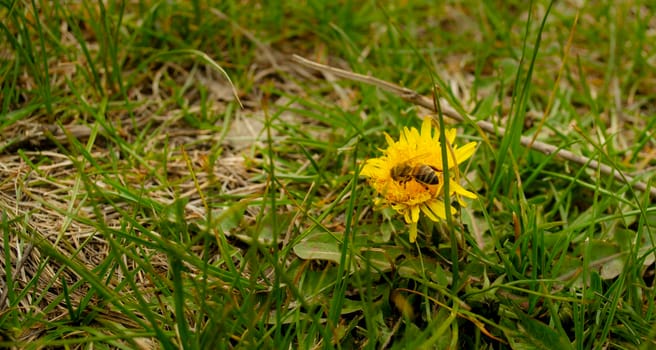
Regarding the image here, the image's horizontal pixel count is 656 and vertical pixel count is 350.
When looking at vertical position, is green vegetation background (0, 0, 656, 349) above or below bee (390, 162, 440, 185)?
below

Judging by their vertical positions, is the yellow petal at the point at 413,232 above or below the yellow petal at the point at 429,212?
below

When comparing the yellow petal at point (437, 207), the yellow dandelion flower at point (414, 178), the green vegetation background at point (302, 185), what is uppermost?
the yellow dandelion flower at point (414, 178)

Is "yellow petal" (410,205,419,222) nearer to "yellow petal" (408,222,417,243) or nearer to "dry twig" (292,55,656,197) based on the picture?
"yellow petal" (408,222,417,243)

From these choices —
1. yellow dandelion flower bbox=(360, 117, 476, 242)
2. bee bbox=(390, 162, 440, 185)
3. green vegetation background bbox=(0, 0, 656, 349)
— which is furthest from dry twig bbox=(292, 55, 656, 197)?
bee bbox=(390, 162, 440, 185)

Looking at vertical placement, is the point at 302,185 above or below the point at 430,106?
below

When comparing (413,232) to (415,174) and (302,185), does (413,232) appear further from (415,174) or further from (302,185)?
(302,185)


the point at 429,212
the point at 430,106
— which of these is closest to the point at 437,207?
the point at 429,212

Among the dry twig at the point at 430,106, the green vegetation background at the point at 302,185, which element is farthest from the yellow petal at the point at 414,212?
the dry twig at the point at 430,106

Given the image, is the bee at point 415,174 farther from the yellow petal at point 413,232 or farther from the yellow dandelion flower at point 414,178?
the yellow petal at point 413,232
